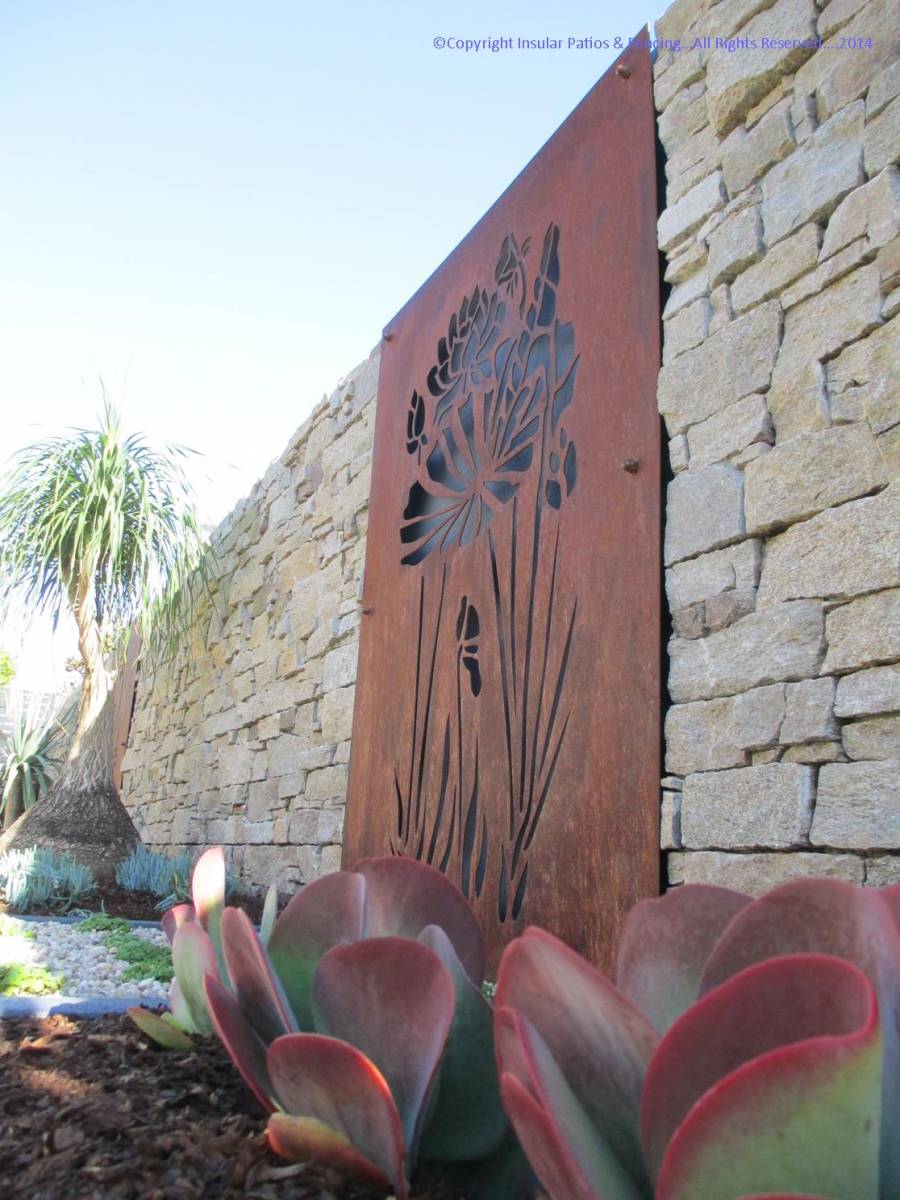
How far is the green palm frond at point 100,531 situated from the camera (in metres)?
5.03

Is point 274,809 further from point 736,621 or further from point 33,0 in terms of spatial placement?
point 33,0

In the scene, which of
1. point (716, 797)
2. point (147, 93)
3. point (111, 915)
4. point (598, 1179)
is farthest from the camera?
point (147, 93)

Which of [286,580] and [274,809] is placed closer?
[274,809]

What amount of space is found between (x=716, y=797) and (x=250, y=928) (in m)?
1.54

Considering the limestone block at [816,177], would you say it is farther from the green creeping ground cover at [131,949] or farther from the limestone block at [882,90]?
the green creeping ground cover at [131,949]

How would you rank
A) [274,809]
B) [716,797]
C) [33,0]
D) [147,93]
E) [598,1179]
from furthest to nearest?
1. [147,93]
2. [33,0]
3. [274,809]
4. [716,797]
5. [598,1179]

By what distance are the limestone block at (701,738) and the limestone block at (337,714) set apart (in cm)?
171

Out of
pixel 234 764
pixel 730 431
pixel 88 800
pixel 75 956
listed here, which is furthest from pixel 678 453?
pixel 88 800

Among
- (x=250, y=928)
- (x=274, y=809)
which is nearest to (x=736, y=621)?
(x=250, y=928)

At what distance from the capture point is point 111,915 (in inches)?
147

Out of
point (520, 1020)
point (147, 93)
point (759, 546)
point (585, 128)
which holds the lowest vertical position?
point (520, 1020)

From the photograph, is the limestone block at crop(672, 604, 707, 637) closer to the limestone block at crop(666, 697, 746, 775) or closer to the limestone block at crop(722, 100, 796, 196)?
the limestone block at crop(666, 697, 746, 775)

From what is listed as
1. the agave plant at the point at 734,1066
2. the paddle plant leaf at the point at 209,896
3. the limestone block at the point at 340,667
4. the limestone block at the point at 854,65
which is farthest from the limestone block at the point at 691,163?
the agave plant at the point at 734,1066

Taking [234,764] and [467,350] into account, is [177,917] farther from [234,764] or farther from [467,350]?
[234,764]
